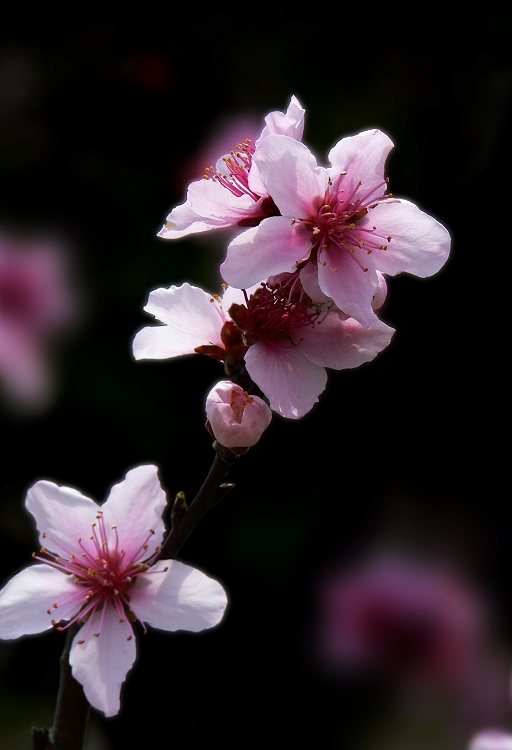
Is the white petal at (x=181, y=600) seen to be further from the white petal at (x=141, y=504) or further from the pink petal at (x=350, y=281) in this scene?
the pink petal at (x=350, y=281)

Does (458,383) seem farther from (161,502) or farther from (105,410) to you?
(161,502)

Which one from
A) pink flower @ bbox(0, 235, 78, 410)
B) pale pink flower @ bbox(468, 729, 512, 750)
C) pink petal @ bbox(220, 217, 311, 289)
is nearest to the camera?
pink petal @ bbox(220, 217, 311, 289)

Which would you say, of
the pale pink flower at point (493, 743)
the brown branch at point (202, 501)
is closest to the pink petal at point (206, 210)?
the brown branch at point (202, 501)

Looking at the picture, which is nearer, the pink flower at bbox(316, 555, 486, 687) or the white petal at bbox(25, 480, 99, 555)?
the white petal at bbox(25, 480, 99, 555)

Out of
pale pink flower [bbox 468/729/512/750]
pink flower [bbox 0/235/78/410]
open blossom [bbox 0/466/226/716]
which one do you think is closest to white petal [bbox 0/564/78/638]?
open blossom [bbox 0/466/226/716]

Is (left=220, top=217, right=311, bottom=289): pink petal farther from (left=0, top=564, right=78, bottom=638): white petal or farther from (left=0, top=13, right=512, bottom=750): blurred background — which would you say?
(left=0, top=13, right=512, bottom=750): blurred background

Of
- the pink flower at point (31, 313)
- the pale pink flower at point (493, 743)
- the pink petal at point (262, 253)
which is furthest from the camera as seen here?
the pink flower at point (31, 313)

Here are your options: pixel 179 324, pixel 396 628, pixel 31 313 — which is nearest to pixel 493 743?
pixel 396 628

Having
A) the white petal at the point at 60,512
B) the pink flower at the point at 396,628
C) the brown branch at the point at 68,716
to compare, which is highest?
the white petal at the point at 60,512
